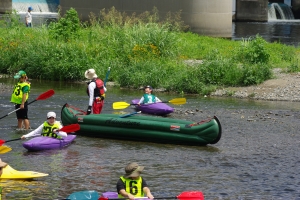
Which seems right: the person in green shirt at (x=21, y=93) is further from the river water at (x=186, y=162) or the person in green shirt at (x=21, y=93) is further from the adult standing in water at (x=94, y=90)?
the adult standing in water at (x=94, y=90)

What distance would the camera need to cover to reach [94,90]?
16.5 m

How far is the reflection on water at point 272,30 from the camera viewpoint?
4142 cm

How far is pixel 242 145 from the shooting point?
52.2ft

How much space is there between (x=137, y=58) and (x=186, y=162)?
39.4ft

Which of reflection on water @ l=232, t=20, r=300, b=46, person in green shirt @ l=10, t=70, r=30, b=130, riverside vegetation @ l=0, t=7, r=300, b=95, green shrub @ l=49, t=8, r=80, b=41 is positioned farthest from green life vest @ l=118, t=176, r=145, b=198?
reflection on water @ l=232, t=20, r=300, b=46

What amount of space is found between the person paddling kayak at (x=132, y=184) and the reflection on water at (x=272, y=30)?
97.8ft

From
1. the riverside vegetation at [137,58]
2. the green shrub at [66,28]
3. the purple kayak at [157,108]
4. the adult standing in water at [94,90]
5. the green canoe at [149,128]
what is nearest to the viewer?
the green canoe at [149,128]

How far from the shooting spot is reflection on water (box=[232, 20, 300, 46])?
4142 cm

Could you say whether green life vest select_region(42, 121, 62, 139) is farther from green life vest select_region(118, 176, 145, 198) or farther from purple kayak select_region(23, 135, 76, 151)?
green life vest select_region(118, 176, 145, 198)

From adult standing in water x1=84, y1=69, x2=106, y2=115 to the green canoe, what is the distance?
380 millimetres

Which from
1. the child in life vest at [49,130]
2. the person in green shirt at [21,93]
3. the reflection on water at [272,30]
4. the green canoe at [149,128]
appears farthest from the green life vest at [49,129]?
the reflection on water at [272,30]

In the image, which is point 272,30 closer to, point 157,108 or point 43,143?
point 157,108

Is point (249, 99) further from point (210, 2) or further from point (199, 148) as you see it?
point (210, 2)

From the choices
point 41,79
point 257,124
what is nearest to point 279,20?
point 41,79
